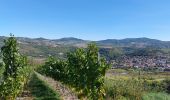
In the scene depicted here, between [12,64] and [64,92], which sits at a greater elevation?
[12,64]

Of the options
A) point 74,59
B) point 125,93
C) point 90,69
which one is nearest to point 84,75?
point 90,69

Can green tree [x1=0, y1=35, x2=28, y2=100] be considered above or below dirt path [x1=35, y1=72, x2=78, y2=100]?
above

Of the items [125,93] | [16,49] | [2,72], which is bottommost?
[125,93]

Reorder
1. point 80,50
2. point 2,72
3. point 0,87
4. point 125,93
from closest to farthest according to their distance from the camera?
point 0,87
point 2,72
point 125,93
point 80,50

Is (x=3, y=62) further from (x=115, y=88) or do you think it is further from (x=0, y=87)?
(x=115, y=88)

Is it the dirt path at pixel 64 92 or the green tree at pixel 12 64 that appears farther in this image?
the dirt path at pixel 64 92

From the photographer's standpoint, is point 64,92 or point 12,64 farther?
point 64,92

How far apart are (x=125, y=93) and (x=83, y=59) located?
7.03 m

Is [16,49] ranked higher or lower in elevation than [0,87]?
higher

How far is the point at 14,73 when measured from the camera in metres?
39.9

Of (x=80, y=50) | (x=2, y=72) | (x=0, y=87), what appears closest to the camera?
(x=0, y=87)

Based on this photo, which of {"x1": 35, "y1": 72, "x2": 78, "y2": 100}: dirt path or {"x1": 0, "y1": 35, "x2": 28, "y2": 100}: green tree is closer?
{"x1": 0, "y1": 35, "x2": 28, "y2": 100}: green tree

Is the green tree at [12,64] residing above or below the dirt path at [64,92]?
above

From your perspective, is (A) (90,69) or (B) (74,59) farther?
(B) (74,59)
